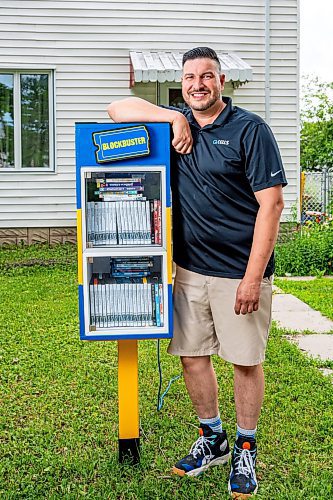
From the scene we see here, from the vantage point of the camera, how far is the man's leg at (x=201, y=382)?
3580 millimetres

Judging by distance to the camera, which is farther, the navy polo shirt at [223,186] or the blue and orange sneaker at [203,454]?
the blue and orange sneaker at [203,454]

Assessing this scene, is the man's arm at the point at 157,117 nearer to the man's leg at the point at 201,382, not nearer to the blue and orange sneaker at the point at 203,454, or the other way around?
the man's leg at the point at 201,382

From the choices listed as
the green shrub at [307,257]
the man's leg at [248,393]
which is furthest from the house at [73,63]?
the man's leg at [248,393]

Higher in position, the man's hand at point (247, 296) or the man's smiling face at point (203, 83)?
the man's smiling face at point (203, 83)

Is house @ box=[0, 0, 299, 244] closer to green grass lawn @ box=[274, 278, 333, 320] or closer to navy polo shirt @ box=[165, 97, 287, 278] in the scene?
green grass lawn @ box=[274, 278, 333, 320]

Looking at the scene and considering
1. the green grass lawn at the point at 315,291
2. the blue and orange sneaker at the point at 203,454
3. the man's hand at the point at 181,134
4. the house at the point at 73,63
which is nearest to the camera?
the man's hand at the point at 181,134

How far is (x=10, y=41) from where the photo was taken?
444 inches

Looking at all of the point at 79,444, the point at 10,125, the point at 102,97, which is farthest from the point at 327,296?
the point at 10,125

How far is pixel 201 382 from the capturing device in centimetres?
359

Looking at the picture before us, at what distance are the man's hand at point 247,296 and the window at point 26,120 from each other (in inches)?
341

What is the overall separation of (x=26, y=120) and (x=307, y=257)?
4836 millimetres

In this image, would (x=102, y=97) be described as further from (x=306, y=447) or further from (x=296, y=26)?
(x=306, y=447)

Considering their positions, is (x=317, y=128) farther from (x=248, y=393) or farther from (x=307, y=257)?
(x=248, y=393)

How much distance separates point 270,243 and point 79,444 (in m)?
1.54
